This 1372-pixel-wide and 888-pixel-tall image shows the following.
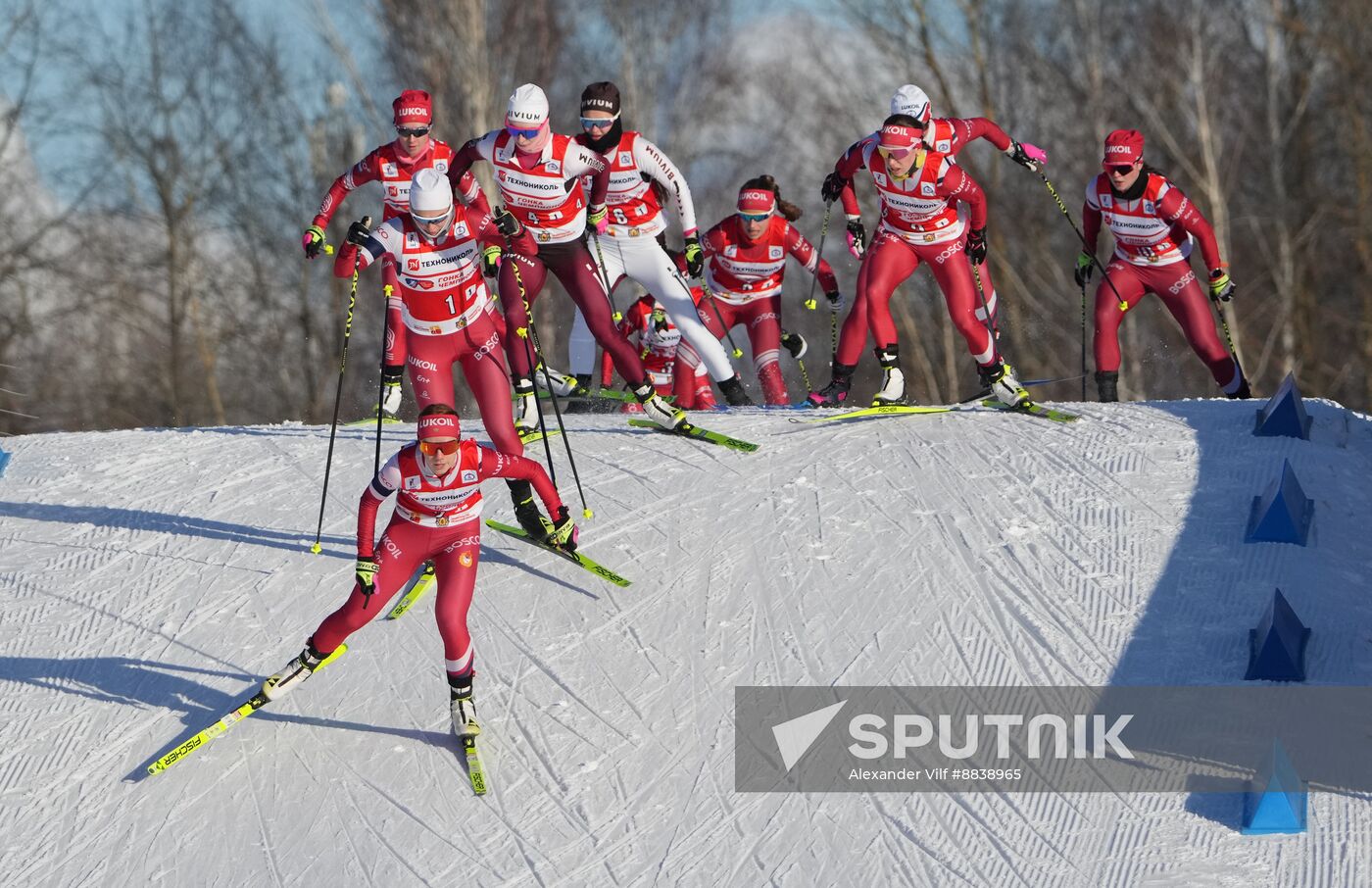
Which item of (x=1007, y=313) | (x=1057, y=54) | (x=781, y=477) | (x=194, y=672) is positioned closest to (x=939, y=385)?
(x=1007, y=313)

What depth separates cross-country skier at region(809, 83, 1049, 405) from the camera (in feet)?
28.7

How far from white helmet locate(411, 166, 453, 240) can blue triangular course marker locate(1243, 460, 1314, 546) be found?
13.5 feet

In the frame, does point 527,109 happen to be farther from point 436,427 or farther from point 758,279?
point 758,279

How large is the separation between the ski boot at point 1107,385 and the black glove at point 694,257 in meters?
2.54

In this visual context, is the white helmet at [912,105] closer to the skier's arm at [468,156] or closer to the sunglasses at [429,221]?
the skier's arm at [468,156]

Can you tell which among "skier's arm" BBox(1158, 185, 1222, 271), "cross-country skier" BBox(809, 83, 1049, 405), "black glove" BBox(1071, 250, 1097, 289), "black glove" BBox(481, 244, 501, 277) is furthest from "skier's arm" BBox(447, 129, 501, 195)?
"skier's arm" BBox(1158, 185, 1222, 271)

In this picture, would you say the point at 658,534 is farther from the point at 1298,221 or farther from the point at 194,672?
the point at 1298,221

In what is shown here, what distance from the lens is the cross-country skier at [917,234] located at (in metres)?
8.77

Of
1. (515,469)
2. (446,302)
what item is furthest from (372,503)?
(446,302)

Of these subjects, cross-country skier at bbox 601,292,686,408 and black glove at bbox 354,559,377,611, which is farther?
cross-country skier at bbox 601,292,686,408

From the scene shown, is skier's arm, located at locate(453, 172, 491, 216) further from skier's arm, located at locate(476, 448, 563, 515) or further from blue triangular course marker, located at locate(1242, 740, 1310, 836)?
blue triangular course marker, located at locate(1242, 740, 1310, 836)

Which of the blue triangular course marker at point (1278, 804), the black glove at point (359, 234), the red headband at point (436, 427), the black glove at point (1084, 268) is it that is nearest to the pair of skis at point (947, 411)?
the black glove at point (1084, 268)

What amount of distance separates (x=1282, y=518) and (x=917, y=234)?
255 cm

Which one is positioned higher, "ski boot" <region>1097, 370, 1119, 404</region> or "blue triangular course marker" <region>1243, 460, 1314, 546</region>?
"ski boot" <region>1097, 370, 1119, 404</region>
